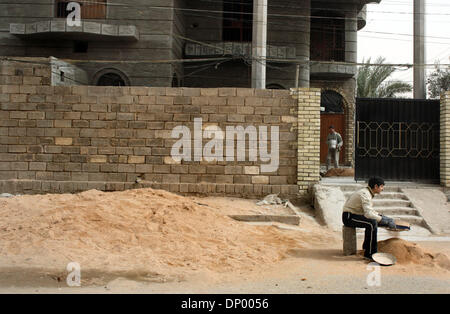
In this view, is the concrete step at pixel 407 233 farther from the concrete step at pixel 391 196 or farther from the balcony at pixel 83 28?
the balcony at pixel 83 28

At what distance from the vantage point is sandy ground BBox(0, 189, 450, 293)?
5.09 metres

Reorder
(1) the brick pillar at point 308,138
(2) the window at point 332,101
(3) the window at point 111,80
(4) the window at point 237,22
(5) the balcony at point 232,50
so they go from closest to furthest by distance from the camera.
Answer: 1. (1) the brick pillar at point 308,138
2. (3) the window at point 111,80
3. (5) the balcony at point 232,50
4. (4) the window at point 237,22
5. (2) the window at point 332,101

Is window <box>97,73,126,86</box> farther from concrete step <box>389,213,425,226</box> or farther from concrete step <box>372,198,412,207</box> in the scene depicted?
concrete step <box>389,213,425,226</box>

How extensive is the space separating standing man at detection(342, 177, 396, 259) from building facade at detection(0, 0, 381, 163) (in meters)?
7.78

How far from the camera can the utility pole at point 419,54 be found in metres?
13.7

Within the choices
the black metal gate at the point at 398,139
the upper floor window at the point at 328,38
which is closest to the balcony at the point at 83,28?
the upper floor window at the point at 328,38

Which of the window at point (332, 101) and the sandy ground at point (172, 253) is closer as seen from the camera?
the sandy ground at point (172, 253)

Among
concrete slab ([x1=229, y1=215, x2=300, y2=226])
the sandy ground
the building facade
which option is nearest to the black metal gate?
concrete slab ([x1=229, y1=215, x2=300, y2=226])

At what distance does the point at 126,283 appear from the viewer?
5062 mm

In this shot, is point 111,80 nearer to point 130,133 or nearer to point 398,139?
point 130,133

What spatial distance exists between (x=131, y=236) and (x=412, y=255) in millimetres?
4015

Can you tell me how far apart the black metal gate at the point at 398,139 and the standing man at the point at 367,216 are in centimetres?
423
